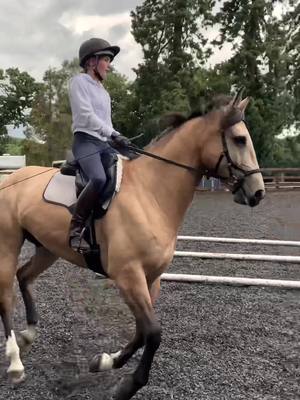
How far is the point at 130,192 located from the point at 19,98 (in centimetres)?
4408

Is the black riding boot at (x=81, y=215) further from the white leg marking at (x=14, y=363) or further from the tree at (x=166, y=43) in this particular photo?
the tree at (x=166, y=43)

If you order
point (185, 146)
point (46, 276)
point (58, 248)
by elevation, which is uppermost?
point (185, 146)

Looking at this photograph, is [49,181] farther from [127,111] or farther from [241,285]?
[127,111]

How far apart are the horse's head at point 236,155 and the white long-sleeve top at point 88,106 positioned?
2.90 feet

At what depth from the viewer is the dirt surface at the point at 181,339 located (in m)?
3.87

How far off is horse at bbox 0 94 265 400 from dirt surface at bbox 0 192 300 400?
0.94 feet

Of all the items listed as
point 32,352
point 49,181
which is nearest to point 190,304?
point 32,352

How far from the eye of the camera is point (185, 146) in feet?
12.8

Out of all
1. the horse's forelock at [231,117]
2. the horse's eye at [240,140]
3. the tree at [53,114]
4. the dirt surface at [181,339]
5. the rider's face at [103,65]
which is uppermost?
the tree at [53,114]

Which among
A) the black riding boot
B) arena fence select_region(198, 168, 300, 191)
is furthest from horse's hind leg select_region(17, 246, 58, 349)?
arena fence select_region(198, 168, 300, 191)

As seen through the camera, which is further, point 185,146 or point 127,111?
point 127,111

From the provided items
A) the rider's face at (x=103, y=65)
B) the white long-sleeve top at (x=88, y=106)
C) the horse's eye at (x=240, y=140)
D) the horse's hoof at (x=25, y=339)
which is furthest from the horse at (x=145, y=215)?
the rider's face at (x=103, y=65)

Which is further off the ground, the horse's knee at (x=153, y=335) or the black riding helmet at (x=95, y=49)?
the black riding helmet at (x=95, y=49)

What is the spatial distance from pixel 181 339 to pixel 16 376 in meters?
1.65
